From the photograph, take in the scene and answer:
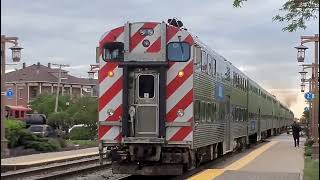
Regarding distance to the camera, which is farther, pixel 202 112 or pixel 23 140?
pixel 23 140

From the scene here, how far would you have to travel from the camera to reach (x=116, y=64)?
47.4 feet

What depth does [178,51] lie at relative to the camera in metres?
14.3

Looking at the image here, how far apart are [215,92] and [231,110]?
4.11m

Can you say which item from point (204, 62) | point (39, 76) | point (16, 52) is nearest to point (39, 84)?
point (39, 76)

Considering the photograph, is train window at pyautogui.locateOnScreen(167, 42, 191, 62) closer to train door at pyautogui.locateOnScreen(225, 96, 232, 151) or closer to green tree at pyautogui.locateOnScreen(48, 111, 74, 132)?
train door at pyautogui.locateOnScreen(225, 96, 232, 151)

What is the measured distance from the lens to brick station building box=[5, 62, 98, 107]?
11481cm

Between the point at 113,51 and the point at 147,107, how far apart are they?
1591 mm

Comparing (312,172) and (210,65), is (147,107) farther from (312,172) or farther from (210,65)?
(312,172)

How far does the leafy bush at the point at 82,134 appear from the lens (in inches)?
1833

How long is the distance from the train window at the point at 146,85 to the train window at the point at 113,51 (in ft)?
2.40

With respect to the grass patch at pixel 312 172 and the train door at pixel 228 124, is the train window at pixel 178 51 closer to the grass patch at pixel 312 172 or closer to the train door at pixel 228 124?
the grass patch at pixel 312 172

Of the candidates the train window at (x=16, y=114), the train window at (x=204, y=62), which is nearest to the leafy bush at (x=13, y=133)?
the train window at (x=204, y=62)

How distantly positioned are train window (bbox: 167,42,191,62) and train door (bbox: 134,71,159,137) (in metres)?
0.55

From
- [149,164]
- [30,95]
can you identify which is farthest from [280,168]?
[30,95]
